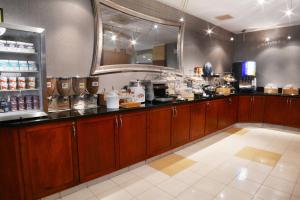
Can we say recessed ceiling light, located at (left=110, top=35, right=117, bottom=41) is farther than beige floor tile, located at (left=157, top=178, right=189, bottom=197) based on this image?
Yes

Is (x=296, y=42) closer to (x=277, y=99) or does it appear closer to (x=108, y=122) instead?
(x=277, y=99)

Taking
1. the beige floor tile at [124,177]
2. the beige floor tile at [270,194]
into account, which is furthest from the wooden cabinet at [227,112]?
the beige floor tile at [124,177]

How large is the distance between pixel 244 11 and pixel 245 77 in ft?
7.11

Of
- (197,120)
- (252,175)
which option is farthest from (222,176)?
(197,120)

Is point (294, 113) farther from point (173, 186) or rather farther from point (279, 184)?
point (173, 186)

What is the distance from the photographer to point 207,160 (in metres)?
3.21

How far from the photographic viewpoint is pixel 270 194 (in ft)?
7.43

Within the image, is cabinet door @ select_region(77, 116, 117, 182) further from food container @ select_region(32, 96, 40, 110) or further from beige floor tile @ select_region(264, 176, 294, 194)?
beige floor tile @ select_region(264, 176, 294, 194)

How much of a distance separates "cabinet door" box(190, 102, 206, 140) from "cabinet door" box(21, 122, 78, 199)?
229 cm

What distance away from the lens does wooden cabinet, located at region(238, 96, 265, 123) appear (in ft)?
17.4

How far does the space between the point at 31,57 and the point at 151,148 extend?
205 centimetres

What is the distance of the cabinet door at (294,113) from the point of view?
4746 mm

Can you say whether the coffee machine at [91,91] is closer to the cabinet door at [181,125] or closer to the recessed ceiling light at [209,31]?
the cabinet door at [181,125]

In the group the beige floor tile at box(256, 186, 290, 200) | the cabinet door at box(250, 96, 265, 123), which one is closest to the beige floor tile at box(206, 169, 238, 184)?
the beige floor tile at box(256, 186, 290, 200)
